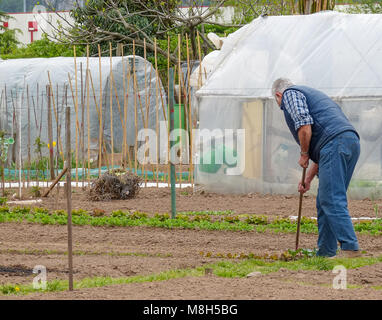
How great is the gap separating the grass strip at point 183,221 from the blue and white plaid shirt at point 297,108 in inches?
88.5

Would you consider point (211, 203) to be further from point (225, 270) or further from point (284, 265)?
point (225, 270)

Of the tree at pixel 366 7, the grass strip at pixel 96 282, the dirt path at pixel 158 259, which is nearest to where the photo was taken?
the dirt path at pixel 158 259

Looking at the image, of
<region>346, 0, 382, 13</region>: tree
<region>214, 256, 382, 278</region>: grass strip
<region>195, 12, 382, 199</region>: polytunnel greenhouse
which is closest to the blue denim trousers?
<region>214, 256, 382, 278</region>: grass strip

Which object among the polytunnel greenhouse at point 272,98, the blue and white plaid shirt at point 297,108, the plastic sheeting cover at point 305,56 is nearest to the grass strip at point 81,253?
the blue and white plaid shirt at point 297,108

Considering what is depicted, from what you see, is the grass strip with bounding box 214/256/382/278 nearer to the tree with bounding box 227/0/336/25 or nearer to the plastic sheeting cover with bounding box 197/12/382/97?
the plastic sheeting cover with bounding box 197/12/382/97

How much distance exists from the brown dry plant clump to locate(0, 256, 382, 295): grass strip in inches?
217

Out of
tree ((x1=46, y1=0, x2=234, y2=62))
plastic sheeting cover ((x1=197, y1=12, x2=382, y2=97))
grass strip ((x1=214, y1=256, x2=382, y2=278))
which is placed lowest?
grass strip ((x1=214, y1=256, x2=382, y2=278))

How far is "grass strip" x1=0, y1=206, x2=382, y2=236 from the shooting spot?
8.73m

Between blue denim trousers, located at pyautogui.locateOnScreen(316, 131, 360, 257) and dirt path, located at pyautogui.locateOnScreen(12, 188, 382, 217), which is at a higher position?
blue denim trousers, located at pyautogui.locateOnScreen(316, 131, 360, 257)

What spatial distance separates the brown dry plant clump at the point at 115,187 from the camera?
11.8 meters

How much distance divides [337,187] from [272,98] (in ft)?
19.5

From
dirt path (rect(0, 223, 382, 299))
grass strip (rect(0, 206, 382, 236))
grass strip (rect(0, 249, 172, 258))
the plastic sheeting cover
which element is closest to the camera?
dirt path (rect(0, 223, 382, 299))

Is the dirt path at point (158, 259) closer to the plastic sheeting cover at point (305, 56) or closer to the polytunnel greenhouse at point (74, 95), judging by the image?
the plastic sheeting cover at point (305, 56)
